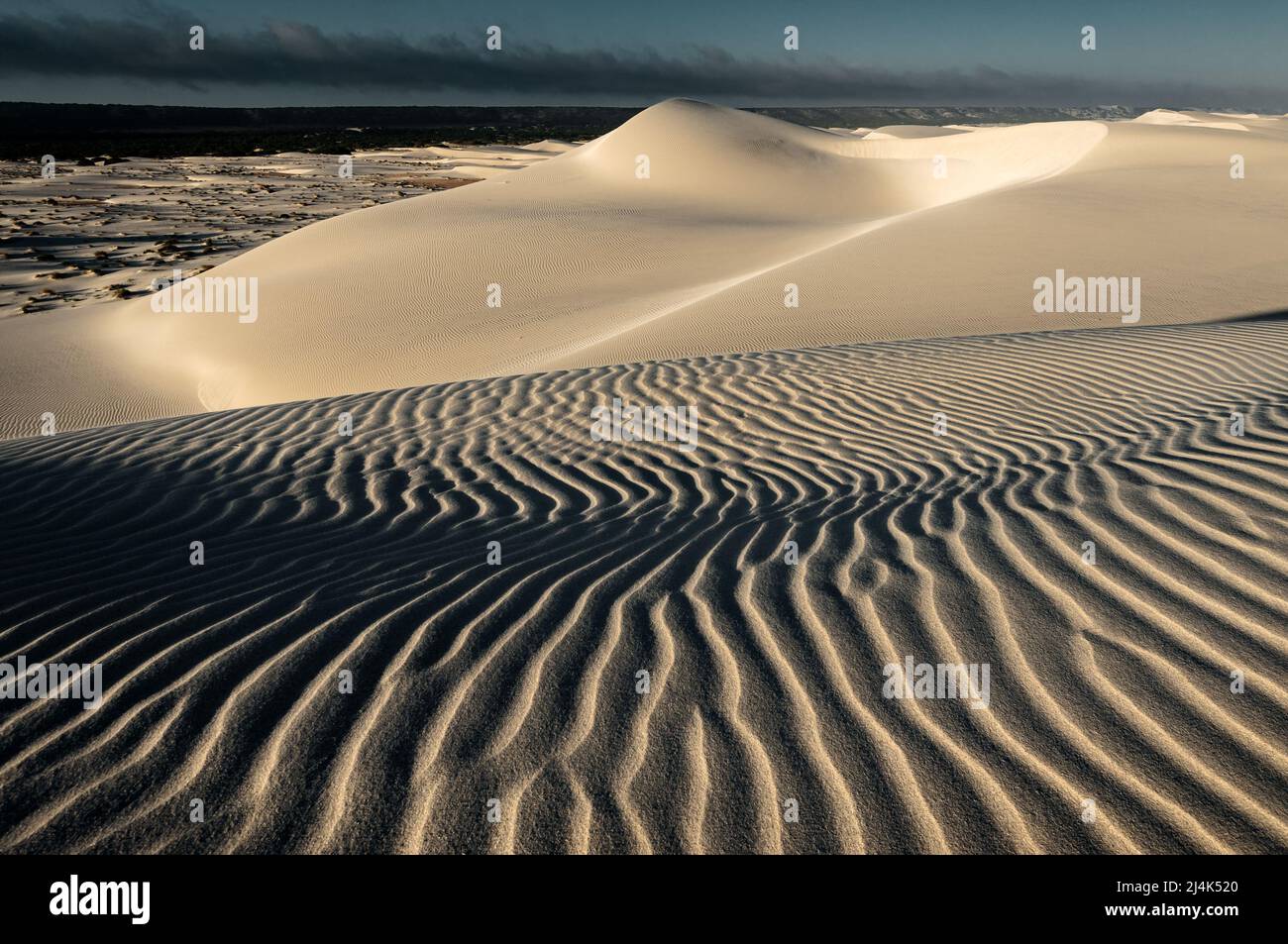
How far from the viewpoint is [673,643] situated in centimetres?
311

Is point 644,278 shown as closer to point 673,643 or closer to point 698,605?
point 698,605

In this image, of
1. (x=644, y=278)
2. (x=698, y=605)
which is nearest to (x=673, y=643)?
(x=698, y=605)

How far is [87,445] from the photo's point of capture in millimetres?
6414

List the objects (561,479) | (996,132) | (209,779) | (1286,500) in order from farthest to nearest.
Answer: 1. (996,132)
2. (561,479)
3. (1286,500)
4. (209,779)

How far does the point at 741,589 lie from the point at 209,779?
6.39 feet

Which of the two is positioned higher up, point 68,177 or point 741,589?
point 68,177

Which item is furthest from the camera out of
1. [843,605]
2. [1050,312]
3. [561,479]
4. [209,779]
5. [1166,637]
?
[1050,312]

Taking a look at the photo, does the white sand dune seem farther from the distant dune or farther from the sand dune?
the sand dune

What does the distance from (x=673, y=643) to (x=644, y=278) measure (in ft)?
45.4

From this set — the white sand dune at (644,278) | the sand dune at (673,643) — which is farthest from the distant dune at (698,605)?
the white sand dune at (644,278)

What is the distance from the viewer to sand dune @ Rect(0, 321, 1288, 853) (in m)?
2.31

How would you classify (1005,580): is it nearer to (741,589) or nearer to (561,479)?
(741,589)

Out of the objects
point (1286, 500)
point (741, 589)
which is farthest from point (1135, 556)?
point (741, 589)

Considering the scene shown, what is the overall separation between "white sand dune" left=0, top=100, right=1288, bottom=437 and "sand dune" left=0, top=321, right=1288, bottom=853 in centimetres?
519
